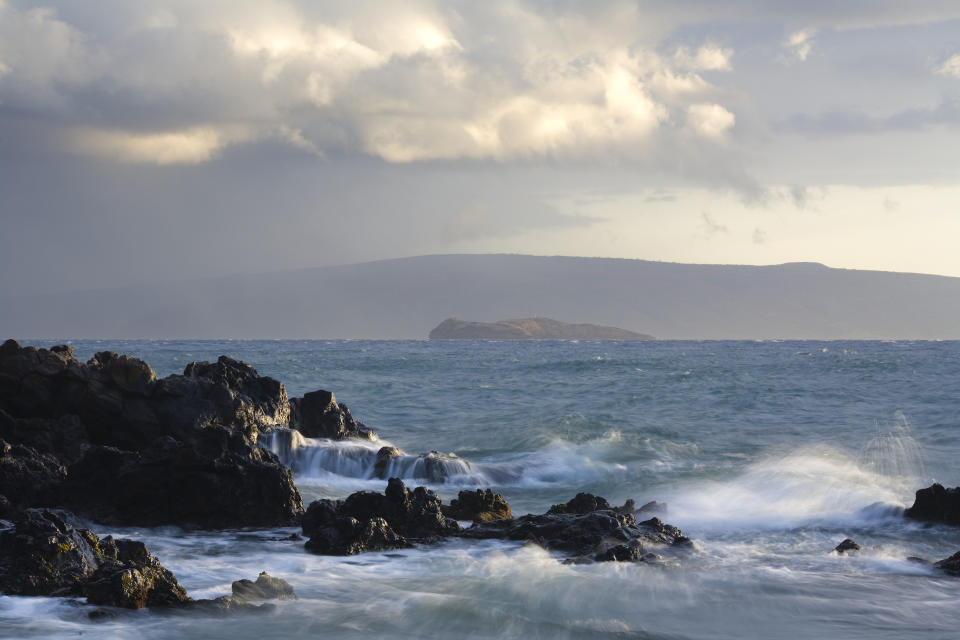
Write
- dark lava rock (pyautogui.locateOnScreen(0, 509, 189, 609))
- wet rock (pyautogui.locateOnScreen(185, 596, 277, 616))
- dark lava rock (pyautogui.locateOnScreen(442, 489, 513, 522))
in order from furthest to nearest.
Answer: dark lava rock (pyautogui.locateOnScreen(442, 489, 513, 522)), wet rock (pyautogui.locateOnScreen(185, 596, 277, 616)), dark lava rock (pyautogui.locateOnScreen(0, 509, 189, 609))

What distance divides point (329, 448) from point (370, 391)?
24.1 metres

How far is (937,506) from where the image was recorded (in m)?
15.9

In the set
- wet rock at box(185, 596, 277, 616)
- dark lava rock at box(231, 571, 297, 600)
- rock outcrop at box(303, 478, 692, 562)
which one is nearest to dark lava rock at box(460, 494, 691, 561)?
rock outcrop at box(303, 478, 692, 562)

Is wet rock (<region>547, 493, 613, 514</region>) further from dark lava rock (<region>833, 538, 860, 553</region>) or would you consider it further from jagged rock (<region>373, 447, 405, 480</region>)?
jagged rock (<region>373, 447, 405, 480</region>)

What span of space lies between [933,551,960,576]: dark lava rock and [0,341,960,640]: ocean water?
24 centimetres

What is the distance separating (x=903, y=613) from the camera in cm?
1091

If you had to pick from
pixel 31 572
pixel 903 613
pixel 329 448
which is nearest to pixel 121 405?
pixel 329 448

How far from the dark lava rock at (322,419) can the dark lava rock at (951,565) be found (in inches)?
643

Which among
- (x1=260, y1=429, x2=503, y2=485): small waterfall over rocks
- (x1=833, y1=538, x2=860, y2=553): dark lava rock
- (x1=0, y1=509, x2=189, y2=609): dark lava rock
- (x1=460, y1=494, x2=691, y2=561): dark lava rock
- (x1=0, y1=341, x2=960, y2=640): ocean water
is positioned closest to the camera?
(x1=0, y1=509, x2=189, y2=609): dark lava rock

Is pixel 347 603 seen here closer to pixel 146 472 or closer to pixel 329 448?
pixel 146 472

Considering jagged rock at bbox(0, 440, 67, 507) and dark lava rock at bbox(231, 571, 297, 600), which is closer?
dark lava rock at bbox(231, 571, 297, 600)

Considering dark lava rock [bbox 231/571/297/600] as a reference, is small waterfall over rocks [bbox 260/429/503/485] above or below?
above

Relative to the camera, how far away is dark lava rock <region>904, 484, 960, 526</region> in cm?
1573

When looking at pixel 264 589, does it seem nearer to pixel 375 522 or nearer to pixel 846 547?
pixel 375 522
